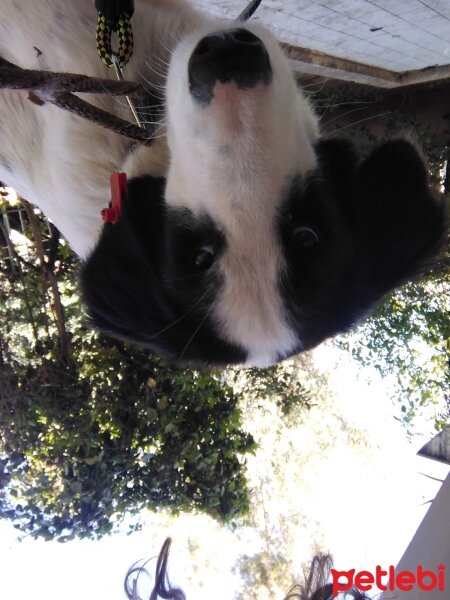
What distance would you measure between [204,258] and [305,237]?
216mm

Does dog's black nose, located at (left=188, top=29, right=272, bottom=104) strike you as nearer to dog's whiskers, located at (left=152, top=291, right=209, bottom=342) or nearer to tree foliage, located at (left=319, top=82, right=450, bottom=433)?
dog's whiskers, located at (left=152, top=291, right=209, bottom=342)

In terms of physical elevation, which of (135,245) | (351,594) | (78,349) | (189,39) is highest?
(78,349)

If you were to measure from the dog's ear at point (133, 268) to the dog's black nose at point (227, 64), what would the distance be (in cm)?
30

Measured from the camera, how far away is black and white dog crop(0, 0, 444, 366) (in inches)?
41.3

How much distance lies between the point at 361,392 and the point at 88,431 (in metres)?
2.58

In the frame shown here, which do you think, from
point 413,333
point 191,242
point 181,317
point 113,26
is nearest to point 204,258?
point 191,242

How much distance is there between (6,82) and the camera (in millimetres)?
988

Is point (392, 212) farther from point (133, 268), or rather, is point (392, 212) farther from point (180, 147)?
point (133, 268)

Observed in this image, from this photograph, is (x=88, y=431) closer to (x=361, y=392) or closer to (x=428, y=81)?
(x=361, y=392)

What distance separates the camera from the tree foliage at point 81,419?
2.90 metres

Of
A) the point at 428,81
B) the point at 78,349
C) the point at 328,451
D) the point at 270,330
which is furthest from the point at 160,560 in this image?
the point at 428,81

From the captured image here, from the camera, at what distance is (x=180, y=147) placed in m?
Answer: 1.12
